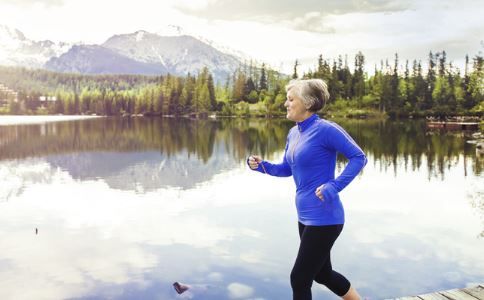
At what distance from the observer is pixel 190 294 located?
1085cm

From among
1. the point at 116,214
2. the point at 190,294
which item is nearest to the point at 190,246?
the point at 190,294

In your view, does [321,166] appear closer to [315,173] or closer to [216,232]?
[315,173]

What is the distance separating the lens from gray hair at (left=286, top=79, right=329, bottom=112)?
201 inches

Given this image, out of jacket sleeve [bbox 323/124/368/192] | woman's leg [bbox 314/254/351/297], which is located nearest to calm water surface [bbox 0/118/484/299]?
woman's leg [bbox 314/254/351/297]

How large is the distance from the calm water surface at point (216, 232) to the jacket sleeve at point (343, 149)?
635 centimetres

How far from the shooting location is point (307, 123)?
5.17 m

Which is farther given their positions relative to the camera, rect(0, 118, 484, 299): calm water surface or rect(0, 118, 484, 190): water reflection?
rect(0, 118, 484, 190): water reflection

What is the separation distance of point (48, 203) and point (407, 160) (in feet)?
79.7

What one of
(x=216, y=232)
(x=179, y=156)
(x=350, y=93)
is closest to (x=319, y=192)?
(x=216, y=232)

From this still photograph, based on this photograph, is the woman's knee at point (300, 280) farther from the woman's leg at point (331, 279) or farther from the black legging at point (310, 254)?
the woman's leg at point (331, 279)

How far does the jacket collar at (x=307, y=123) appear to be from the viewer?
514cm

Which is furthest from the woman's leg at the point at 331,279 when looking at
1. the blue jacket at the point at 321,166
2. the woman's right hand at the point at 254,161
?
the woman's right hand at the point at 254,161

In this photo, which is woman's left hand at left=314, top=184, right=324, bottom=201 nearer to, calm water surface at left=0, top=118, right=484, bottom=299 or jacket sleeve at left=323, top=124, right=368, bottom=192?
jacket sleeve at left=323, top=124, right=368, bottom=192

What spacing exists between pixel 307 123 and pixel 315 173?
Answer: 0.51m
